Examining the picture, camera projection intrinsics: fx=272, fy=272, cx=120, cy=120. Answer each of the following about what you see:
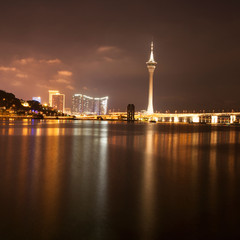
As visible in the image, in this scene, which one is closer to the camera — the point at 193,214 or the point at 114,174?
the point at 193,214

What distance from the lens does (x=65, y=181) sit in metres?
6.50

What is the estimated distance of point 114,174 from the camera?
298 inches

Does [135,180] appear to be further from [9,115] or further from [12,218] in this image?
[9,115]

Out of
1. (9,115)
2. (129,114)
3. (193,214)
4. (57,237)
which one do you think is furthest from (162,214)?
(129,114)

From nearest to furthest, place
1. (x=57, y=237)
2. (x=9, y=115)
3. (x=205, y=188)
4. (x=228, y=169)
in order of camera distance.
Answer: (x=57, y=237), (x=205, y=188), (x=228, y=169), (x=9, y=115)

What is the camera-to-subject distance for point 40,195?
5.25 m

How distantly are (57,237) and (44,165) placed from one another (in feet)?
17.8

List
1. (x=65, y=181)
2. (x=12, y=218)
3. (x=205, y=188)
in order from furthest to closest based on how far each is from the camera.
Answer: (x=65, y=181) < (x=205, y=188) < (x=12, y=218)

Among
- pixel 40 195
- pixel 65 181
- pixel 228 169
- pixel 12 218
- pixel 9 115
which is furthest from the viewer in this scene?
pixel 9 115

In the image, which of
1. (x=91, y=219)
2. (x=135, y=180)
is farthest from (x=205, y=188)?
(x=91, y=219)

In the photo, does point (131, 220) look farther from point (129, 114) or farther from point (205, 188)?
point (129, 114)

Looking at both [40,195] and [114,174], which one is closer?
[40,195]

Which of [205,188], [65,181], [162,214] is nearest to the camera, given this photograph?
[162,214]

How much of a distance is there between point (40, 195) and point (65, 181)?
4.18 ft
